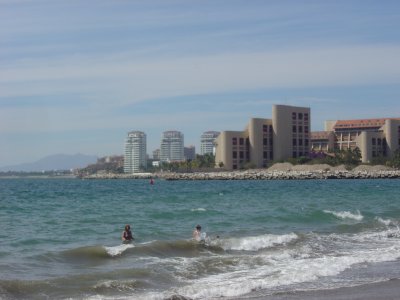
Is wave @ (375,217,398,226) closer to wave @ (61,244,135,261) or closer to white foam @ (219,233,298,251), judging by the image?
white foam @ (219,233,298,251)

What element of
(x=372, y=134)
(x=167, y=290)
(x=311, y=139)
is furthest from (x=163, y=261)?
(x=311, y=139)

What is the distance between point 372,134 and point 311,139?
69.2ft

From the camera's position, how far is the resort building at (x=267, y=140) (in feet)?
505

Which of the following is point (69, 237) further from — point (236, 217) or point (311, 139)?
point (311, 139)

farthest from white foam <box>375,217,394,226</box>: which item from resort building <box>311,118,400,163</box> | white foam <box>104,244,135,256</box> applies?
resort building <box>311,118,400,163</box>

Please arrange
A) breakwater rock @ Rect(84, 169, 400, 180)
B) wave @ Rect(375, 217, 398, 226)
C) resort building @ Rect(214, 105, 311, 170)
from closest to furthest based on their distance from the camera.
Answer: wave @ Rect(375, 217, 398, 226)
breakwater rock @ Rect(84, 169, 400, 180)
resort building @ Rect(214, 105, 311, 170)

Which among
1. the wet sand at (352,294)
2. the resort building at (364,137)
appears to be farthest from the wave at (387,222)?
the resort building at (364,137)

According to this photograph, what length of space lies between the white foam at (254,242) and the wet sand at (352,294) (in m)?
8.24

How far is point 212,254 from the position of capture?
2180 cm

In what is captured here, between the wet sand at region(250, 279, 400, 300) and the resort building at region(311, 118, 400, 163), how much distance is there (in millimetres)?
143973

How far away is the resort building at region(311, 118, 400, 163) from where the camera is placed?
15677 cm

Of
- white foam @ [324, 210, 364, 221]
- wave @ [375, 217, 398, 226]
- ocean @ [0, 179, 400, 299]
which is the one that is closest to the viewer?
ocean @ [0, 179, 400, 299]

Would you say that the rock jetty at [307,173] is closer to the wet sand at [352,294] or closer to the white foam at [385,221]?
the white foam at [385,221]

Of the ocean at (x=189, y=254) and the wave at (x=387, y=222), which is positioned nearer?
the ocean at (x=189, y=254)
